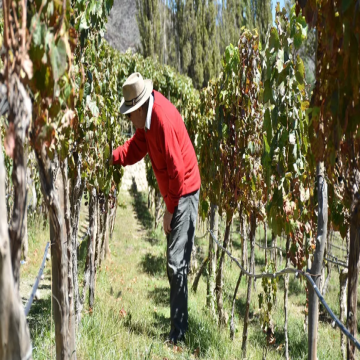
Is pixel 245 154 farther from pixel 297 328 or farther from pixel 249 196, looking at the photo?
pixel 297 328

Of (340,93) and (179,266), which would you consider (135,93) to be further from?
(340,93)

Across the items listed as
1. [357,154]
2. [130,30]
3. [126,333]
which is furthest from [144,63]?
[130,30]

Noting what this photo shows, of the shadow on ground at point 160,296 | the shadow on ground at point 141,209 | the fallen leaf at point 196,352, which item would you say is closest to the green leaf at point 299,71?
the fallen leaf at point 196,352

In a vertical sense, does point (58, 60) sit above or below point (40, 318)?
above

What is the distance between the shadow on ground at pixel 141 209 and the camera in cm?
1150

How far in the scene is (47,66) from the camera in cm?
123

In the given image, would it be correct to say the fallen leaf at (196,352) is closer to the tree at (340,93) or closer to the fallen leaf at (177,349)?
the fallen leaf at (177,349)

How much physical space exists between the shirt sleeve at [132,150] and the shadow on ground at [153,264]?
3620 millimetres

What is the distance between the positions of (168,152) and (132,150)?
59cm

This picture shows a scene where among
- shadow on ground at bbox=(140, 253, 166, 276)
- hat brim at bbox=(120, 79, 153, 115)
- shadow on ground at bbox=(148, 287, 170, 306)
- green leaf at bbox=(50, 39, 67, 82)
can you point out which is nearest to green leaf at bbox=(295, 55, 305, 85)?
hat brim at bbox=(120, 79, 153, 115)

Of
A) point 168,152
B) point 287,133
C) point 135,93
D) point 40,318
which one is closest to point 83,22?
point 135,93

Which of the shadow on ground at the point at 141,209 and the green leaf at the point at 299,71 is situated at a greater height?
the green leaf at the point at 299,71

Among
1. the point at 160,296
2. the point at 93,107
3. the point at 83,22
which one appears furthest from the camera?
the point at 160,296

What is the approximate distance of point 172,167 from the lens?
322 centimetres
